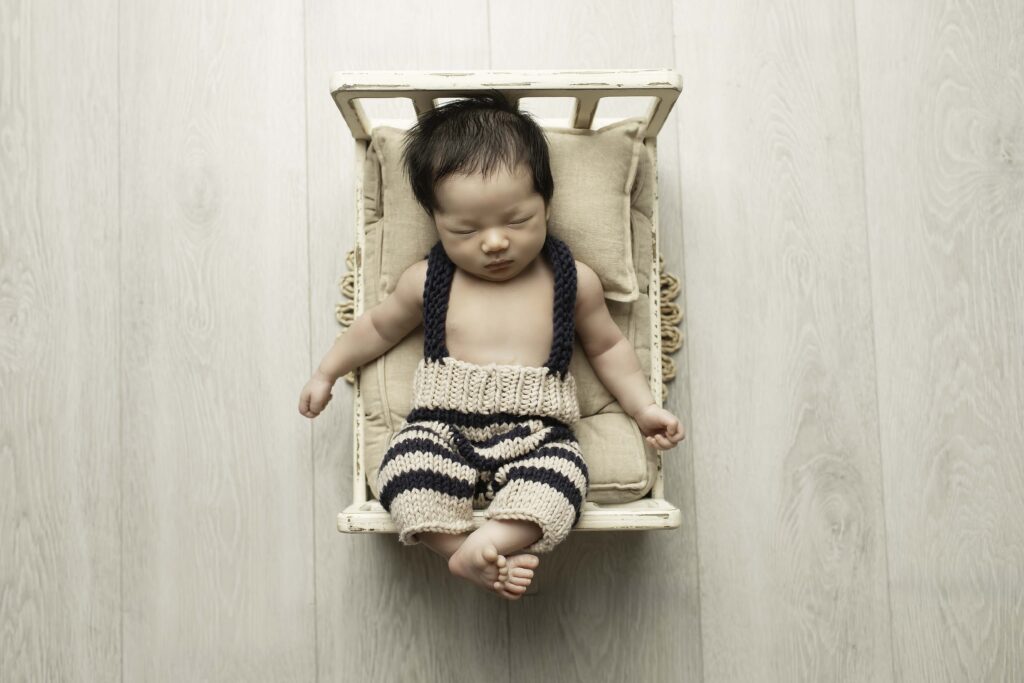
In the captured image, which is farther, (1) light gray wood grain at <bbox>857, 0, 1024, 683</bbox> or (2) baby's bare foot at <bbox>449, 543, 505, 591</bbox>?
(1) light gray wood grain at <bbox>857, 0, 1024, 683</bbox>

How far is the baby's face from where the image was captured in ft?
3.43

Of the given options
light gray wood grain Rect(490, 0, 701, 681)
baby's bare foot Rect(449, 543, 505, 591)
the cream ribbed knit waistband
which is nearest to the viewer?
baby's bare foot Rect(449, 543, 505, 591)

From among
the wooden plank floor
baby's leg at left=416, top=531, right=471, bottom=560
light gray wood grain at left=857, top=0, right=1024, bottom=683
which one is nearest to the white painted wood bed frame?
baby's leg at left=416, top=531, right=471, bottom=560

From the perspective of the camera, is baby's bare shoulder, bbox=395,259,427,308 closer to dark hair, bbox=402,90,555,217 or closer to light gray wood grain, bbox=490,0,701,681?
dark hair, bbox=402,90,555,217

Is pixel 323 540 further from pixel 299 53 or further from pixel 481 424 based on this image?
pixel 299 53

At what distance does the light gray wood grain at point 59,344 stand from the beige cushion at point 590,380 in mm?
461

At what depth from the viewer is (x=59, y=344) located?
1323 mm

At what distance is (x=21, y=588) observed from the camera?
50.4 inches

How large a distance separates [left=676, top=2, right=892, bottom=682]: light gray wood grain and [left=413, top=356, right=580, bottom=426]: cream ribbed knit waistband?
0.32 meters

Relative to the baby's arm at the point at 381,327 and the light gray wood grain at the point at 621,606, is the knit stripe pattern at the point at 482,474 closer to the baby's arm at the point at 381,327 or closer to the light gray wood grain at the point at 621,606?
the baby's arm at the point at 381,327

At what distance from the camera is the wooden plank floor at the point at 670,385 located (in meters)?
1.27

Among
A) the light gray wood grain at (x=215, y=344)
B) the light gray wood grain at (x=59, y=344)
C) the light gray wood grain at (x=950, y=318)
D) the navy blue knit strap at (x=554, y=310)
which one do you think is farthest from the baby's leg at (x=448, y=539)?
the light gray wood grain at (x=950, y=318)

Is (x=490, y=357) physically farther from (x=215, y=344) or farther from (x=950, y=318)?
(x=950, y=318)

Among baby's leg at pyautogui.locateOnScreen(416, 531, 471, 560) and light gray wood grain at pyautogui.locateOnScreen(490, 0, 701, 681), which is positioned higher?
baby's leg at pyautogui.locateOnScreen(416, 531, 471, 560)
